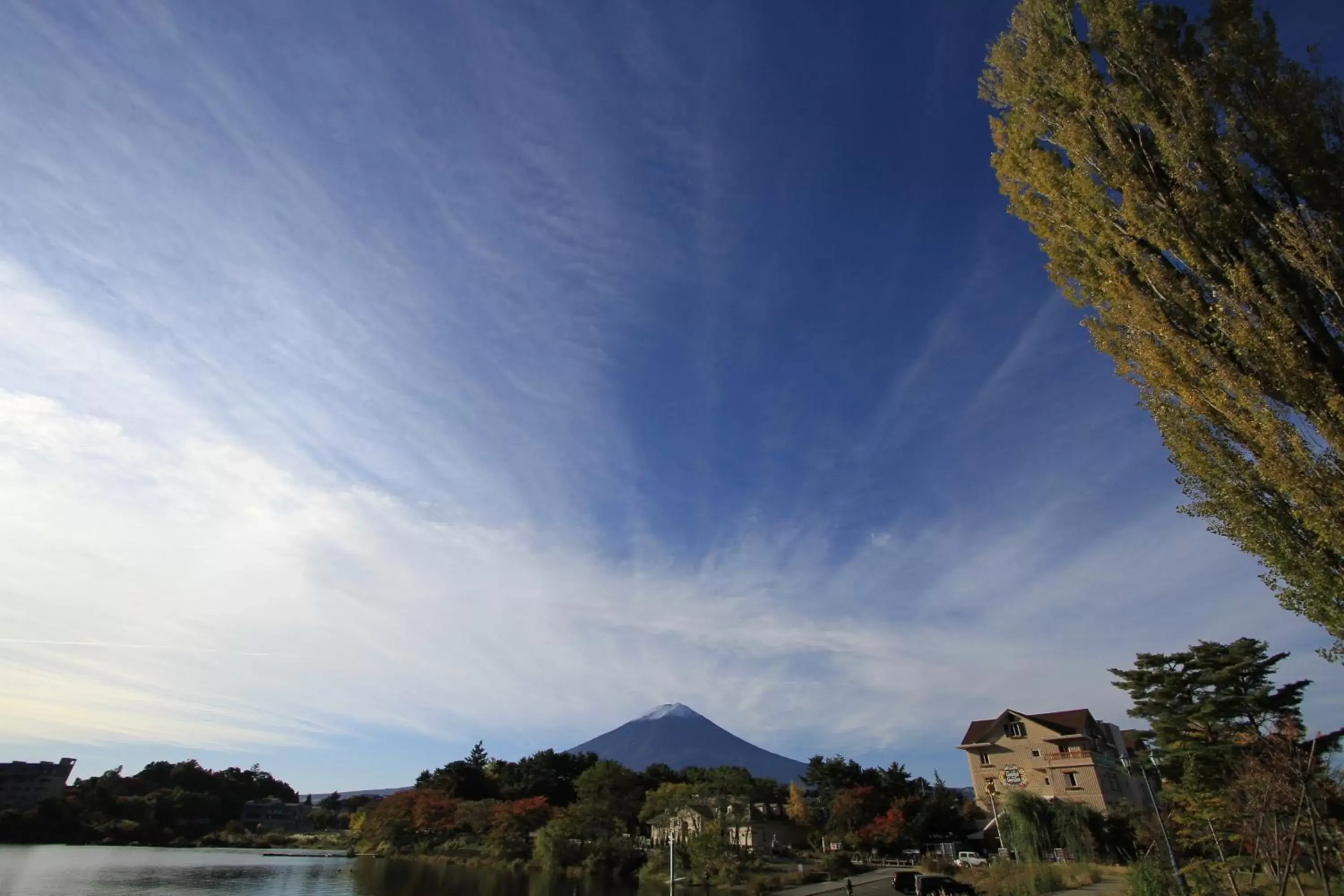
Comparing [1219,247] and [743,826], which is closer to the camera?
[1219,247]

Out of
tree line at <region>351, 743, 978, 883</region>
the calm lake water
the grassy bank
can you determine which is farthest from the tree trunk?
the calm lake water

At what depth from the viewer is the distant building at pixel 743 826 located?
39469 mm

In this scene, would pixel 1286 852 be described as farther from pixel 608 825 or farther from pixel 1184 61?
pixel 608 825

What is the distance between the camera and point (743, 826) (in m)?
43.8

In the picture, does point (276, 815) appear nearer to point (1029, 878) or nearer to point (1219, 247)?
point (1029, 878)

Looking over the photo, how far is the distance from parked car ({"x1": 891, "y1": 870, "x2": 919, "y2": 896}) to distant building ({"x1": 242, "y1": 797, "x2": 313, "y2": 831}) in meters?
92.2

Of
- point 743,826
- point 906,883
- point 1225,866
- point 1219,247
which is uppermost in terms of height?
point 1219,247

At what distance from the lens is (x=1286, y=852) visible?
12.4 metres

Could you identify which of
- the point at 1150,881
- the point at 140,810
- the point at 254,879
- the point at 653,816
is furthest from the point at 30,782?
the point at 1150,881

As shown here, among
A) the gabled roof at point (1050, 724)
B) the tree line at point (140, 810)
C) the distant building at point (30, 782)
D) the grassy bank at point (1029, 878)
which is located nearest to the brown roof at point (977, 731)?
the gabled roof at point (1050, 724)

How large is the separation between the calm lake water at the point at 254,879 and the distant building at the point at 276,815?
39.8 meters

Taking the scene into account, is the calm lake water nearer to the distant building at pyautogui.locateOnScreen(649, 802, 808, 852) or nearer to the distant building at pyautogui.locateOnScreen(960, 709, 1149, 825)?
the distant building at pyautogui.locateOnScreen(649, 802, 808, 852)

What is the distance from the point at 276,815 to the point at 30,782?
29.3 meters

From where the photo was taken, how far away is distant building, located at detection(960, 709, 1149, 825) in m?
42.5
